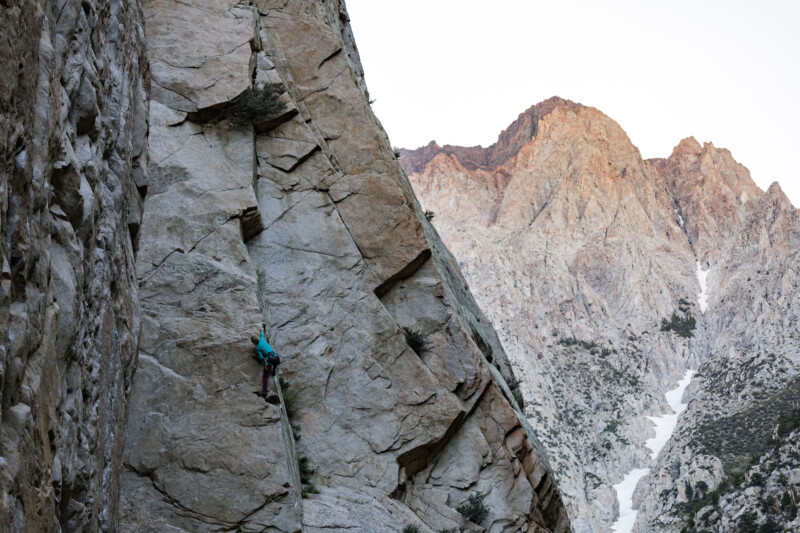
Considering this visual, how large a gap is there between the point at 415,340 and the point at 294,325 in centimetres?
351

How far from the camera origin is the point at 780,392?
64875 mm

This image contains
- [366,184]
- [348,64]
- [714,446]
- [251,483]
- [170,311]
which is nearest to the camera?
[251,483]

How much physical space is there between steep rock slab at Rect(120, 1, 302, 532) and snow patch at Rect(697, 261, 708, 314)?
129220mm

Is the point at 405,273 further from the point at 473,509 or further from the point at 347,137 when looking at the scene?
the point at 473,509

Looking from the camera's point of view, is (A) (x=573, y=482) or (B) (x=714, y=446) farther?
(A) (x=573, y=482)

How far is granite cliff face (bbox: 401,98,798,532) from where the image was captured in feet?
263

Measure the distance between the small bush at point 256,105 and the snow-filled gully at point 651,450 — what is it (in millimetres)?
72858

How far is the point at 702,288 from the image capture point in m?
142

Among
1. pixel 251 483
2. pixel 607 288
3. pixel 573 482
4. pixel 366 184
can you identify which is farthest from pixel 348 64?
pixel 607 288

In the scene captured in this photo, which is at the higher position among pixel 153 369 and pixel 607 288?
pixel 607 288

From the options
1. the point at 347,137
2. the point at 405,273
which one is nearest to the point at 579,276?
the point at 347,137

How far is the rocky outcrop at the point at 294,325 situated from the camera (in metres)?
14.4

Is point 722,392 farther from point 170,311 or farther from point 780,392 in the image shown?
point 170,311

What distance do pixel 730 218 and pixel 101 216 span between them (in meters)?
171
